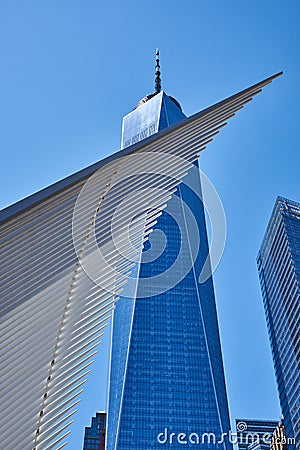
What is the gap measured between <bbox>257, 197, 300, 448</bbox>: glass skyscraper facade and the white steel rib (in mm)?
46320

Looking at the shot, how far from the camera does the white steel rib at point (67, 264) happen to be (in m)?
3.98

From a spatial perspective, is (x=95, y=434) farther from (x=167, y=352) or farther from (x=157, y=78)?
(x=157, y=78)

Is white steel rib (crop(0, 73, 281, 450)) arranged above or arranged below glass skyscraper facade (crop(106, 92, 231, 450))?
below

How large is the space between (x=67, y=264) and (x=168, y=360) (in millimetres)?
62569

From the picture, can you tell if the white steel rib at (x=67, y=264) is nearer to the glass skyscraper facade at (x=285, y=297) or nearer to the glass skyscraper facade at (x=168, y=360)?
the glass skyscraper facade at (x=285, y=297)

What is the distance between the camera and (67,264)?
4785mm

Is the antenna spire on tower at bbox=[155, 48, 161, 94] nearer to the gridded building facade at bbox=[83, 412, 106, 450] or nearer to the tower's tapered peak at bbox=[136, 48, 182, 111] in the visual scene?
the tower's tapered peak at bbox=[136, 48, 182, 111]

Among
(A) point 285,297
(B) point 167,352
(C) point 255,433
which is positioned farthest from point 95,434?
(A) point 285,297

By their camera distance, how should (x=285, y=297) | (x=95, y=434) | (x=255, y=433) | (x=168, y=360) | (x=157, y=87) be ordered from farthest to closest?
(x=157, y=87) → (x=255, y=433) → (x=168, y=360) → (x=95, y=434) → (x=285, y=297)

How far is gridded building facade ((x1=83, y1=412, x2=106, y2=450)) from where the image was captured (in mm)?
62938

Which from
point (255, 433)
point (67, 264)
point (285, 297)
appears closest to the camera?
point (67, 264)

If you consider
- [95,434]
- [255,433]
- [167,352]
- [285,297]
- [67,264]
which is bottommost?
[67,264]

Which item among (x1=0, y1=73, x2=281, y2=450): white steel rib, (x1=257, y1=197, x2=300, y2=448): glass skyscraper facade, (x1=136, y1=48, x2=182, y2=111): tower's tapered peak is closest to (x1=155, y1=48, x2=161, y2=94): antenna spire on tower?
(x1=136, y1=48, x2=182, y2=111): tower's tapered peak

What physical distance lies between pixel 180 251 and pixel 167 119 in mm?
20417
